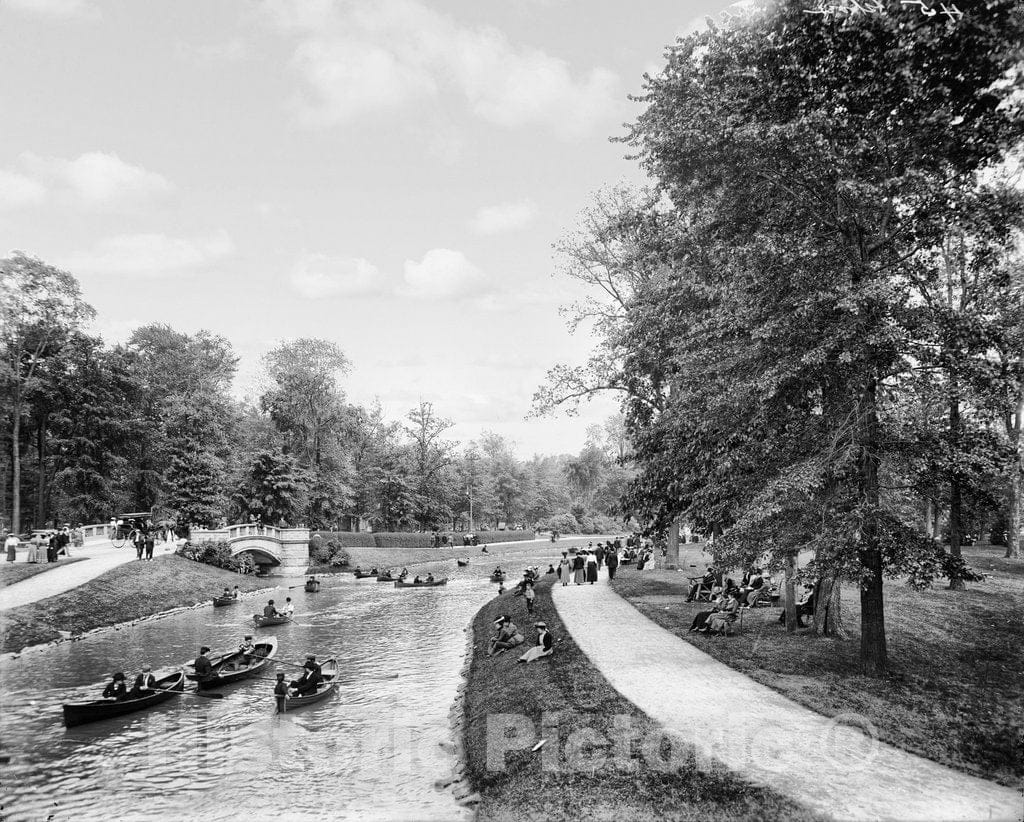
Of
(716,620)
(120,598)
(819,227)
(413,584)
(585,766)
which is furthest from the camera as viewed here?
(413,584)

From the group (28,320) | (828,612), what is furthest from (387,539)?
(828,612)

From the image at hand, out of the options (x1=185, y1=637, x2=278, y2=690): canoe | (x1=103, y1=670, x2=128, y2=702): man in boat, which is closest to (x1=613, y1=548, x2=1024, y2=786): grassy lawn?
(x1=185, y1=637, x2=278, y2=690): canoe

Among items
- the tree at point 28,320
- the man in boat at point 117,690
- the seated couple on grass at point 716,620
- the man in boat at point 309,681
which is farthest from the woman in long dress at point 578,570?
the tree at point 28,320

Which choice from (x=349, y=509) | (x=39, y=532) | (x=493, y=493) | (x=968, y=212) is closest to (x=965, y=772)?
(x=968, y=212)

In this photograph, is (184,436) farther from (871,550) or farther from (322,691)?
(871,550)

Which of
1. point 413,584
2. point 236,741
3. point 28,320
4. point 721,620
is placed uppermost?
point 28,320

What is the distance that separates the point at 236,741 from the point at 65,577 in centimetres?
2075

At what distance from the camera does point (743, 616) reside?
2102 centimetres

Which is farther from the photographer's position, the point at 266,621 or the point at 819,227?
the point at 266,621

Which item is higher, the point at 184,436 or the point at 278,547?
the point at 184,436

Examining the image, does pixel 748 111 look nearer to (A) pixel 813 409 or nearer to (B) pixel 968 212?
(B) pixel 968 212

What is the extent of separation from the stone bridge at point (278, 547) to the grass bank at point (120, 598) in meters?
5.47

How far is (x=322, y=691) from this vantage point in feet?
55.7

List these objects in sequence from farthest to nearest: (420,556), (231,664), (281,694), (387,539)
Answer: (387,539)
(420,556)
(231,664)
(281,694)
